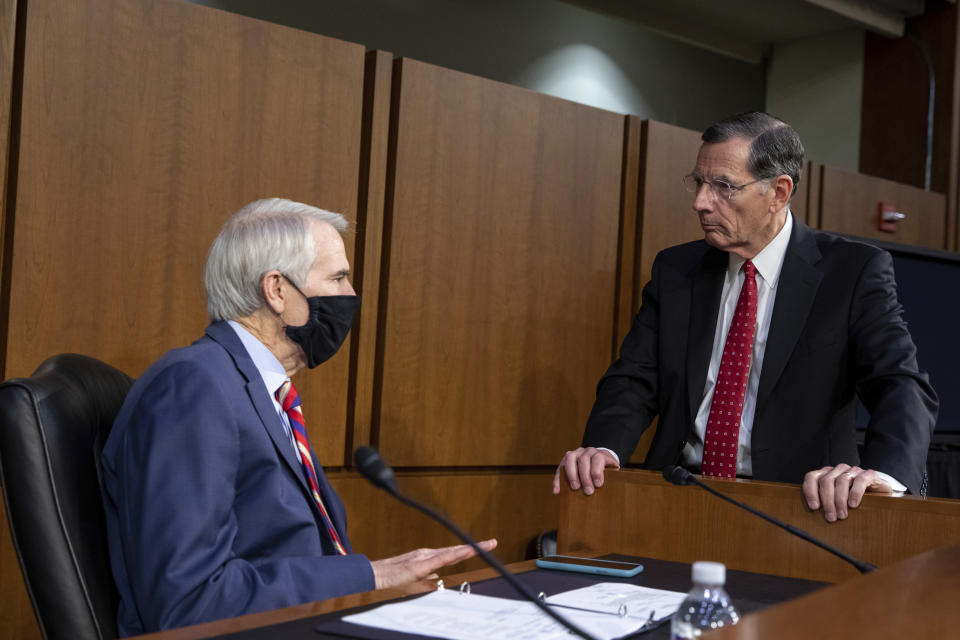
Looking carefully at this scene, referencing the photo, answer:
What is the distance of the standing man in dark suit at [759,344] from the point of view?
246 centimetres

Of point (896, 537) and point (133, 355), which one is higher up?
point (133, 355)

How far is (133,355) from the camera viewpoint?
2.83 metres

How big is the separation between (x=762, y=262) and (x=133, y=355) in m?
1.66

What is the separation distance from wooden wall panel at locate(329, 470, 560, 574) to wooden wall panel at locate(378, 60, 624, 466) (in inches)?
2.9

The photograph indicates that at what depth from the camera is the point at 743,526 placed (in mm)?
1901

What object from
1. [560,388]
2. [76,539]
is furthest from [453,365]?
[76,539]

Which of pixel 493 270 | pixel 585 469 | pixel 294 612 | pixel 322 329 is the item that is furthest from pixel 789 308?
pixel 294 612

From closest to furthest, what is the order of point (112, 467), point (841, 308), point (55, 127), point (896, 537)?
point (112, 467) < point (896, 537) < point (841, 308) < point (55, 127)

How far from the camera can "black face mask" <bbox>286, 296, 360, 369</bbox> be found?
1972mm

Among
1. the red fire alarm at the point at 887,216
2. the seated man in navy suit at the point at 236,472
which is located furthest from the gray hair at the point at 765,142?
the red fire alarm at the point at 887,216

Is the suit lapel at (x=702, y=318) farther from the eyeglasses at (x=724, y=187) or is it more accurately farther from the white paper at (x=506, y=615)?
the white paper at (x=506, y=615)

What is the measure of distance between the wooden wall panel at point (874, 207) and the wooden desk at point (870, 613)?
371cm

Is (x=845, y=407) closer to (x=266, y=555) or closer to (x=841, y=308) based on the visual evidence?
(x=841, y=308)

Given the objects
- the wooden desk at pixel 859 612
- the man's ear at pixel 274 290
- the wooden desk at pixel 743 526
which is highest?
the man's ear at pixel 274 290
